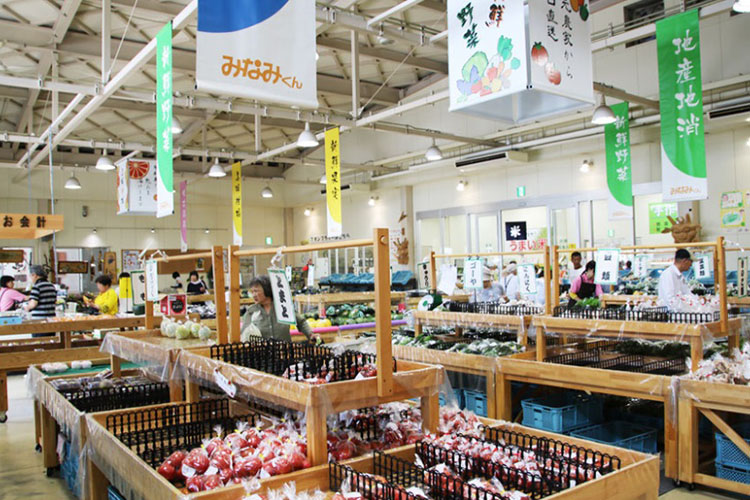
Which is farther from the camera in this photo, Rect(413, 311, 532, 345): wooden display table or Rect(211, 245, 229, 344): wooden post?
Rect(413, 311, 532, 345): wooden display table

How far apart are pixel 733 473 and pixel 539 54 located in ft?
10.9

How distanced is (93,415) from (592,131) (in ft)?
35.6

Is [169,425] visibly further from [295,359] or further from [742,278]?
[742,278]

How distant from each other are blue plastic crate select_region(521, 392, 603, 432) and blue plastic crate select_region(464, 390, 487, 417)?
0.49 m

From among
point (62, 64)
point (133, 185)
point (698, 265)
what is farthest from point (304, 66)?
point (62, 64)

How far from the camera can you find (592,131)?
1184cm

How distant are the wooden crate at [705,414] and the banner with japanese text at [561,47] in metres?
2.39

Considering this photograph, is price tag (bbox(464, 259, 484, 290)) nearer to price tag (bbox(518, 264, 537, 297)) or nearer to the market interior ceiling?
price tag (bbox(518, 264, 537, 297))

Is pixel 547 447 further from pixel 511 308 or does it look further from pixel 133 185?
pixel 133 185

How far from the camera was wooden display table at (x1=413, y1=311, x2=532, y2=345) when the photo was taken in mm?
5635

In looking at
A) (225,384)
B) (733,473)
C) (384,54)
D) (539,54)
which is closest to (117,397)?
(225,384)

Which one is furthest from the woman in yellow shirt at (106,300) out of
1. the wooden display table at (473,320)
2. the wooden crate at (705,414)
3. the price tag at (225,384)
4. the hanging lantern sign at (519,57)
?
the wooden crate at (705,414)

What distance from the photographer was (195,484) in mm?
2344

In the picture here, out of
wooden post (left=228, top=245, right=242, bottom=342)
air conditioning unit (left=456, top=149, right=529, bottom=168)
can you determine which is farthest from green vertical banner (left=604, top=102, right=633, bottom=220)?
wooden post (left=228, top=245, right=242, bottom=342)
